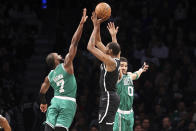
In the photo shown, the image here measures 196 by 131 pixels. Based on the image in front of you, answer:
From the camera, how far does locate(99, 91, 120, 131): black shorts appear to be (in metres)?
7.77

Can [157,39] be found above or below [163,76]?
above

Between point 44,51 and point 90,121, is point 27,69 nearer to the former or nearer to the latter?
point 44,51

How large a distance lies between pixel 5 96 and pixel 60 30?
3.15 metres

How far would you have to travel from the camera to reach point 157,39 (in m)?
14.2

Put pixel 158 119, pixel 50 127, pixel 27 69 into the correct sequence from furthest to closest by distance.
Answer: pixel 27 69
pixel 158 119
pixel 50 127

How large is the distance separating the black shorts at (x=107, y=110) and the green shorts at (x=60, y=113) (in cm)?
48

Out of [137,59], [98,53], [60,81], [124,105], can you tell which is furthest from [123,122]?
[137,59]

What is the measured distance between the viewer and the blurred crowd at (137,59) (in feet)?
39.1

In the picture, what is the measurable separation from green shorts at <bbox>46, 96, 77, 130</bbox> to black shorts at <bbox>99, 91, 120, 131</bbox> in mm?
483

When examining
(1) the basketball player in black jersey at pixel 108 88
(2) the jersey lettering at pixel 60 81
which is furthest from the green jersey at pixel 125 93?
(2) the jersey lettering at pixel 60 81

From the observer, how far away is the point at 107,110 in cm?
778

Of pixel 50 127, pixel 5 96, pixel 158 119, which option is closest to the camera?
pixel 50 127

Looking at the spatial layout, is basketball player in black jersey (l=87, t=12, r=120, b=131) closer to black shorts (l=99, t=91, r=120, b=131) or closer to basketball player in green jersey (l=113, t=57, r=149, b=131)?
black shorts (l=99, t=91, r=120, b=131)

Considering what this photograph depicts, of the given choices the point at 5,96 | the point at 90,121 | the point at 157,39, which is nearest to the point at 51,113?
the point at 90,121
